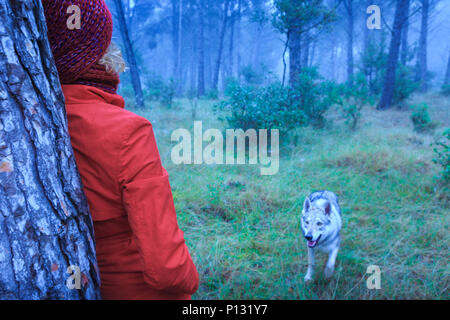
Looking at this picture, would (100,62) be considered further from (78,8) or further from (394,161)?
(394,161)

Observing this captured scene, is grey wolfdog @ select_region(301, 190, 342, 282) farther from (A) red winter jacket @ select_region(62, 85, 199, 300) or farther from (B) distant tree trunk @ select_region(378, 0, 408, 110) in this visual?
(B) distant tree trunk @ select_region(378, 0, 408, 110)

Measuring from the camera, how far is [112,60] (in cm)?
112

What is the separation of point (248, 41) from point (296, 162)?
34929mm

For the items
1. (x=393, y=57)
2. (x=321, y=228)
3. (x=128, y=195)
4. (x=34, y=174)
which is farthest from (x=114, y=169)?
(x=393, y=57)

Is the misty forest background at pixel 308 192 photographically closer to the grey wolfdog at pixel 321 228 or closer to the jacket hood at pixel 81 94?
the grey wolfdog at pixel 321 228

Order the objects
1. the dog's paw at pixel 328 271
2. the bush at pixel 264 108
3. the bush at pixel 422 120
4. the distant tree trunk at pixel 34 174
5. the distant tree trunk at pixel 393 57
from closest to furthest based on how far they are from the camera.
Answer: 1. the distant tree trunk at pixel 34 174
2. the dog's paw at pixel 328 271
3. the bush at pixel 264 108
4. the bush at pixel 422 120
5. the distant tree trunk at pixel 393 57

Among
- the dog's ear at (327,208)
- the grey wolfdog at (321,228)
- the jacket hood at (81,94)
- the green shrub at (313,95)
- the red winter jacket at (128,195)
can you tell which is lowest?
the grey wolfdog at (321,228)

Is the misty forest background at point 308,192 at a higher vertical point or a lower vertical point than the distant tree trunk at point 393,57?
lower

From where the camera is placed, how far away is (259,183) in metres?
4.19

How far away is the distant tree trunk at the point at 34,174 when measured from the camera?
830mm

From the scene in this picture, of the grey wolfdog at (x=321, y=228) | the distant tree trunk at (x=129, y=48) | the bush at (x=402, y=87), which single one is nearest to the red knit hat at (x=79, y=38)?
the grey wolfdog at (x=321, y=228)

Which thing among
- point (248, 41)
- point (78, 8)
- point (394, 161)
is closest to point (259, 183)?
point (394, 161)

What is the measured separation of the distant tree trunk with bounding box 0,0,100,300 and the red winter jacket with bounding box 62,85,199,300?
61 millimetres

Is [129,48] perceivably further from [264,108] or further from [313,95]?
[313,95]
